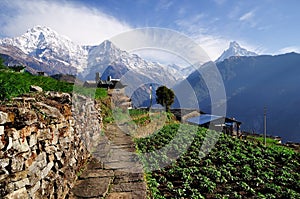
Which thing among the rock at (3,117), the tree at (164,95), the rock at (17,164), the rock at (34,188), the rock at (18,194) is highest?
the tree at (164,95)

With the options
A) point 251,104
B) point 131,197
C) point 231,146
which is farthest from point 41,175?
point 251,104

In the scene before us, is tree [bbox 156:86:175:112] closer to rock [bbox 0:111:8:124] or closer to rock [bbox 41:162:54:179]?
rock [bbox 41:162:54:179]

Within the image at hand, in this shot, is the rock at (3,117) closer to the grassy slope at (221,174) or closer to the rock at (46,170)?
the rock at (46,170)

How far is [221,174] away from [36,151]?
6.65m

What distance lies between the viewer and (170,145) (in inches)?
497

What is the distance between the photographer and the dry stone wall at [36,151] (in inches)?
133

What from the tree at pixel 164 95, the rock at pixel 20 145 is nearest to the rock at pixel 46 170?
the rock at pixel 20 145

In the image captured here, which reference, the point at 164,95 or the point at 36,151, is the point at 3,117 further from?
the point at 164,95

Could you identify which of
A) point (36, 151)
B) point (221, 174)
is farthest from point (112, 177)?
point (221, 174)

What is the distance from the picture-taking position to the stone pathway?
5.69m

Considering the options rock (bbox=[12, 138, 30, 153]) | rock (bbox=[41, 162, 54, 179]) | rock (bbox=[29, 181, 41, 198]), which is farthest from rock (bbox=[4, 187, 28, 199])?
rock (bbox=[41, 162, 54, 179])

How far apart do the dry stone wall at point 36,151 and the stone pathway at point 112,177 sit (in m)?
0.34

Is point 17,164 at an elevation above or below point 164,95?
below

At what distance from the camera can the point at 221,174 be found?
9.01 m
